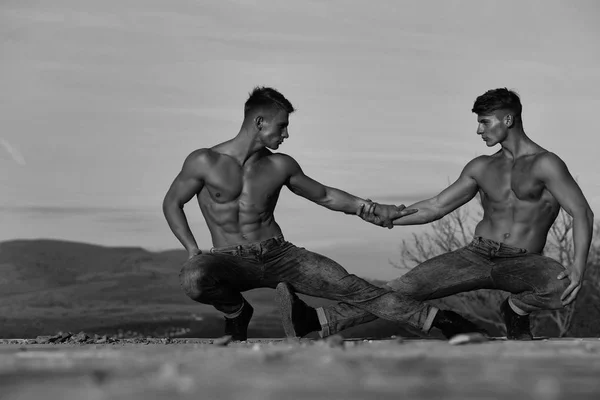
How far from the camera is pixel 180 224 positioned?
26.7ft

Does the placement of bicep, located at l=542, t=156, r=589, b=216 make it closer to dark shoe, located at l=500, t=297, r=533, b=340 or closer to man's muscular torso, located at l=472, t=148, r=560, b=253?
man's muscular torso, located at l=472, t=148, r=560, b=253

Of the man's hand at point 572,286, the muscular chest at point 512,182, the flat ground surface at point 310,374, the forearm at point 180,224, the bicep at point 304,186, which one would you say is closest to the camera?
the flat ground surface at point 310,374

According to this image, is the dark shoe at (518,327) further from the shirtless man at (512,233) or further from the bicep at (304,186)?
the bicep at (304,186)

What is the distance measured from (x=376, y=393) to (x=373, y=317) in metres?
5.21

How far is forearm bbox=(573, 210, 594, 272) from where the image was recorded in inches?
301

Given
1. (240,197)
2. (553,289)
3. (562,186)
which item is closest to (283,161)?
(240,197)

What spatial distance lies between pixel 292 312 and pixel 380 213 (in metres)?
1.55

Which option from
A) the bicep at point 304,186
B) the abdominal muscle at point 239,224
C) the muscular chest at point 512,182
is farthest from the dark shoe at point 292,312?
the muscular chest at point 512,182

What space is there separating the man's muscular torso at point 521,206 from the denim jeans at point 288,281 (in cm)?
92

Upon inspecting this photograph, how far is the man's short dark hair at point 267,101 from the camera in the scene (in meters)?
8.15

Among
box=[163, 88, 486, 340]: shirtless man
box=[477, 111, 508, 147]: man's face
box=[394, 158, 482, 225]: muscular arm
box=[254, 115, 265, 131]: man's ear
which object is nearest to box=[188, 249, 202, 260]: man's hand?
box=[163, 88, 486, 340]: shirtless man

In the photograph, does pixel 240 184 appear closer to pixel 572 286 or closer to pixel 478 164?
pixel 478 164

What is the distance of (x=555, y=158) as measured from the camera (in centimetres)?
802

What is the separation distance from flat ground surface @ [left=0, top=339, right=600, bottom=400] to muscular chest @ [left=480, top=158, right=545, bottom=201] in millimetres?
3315
